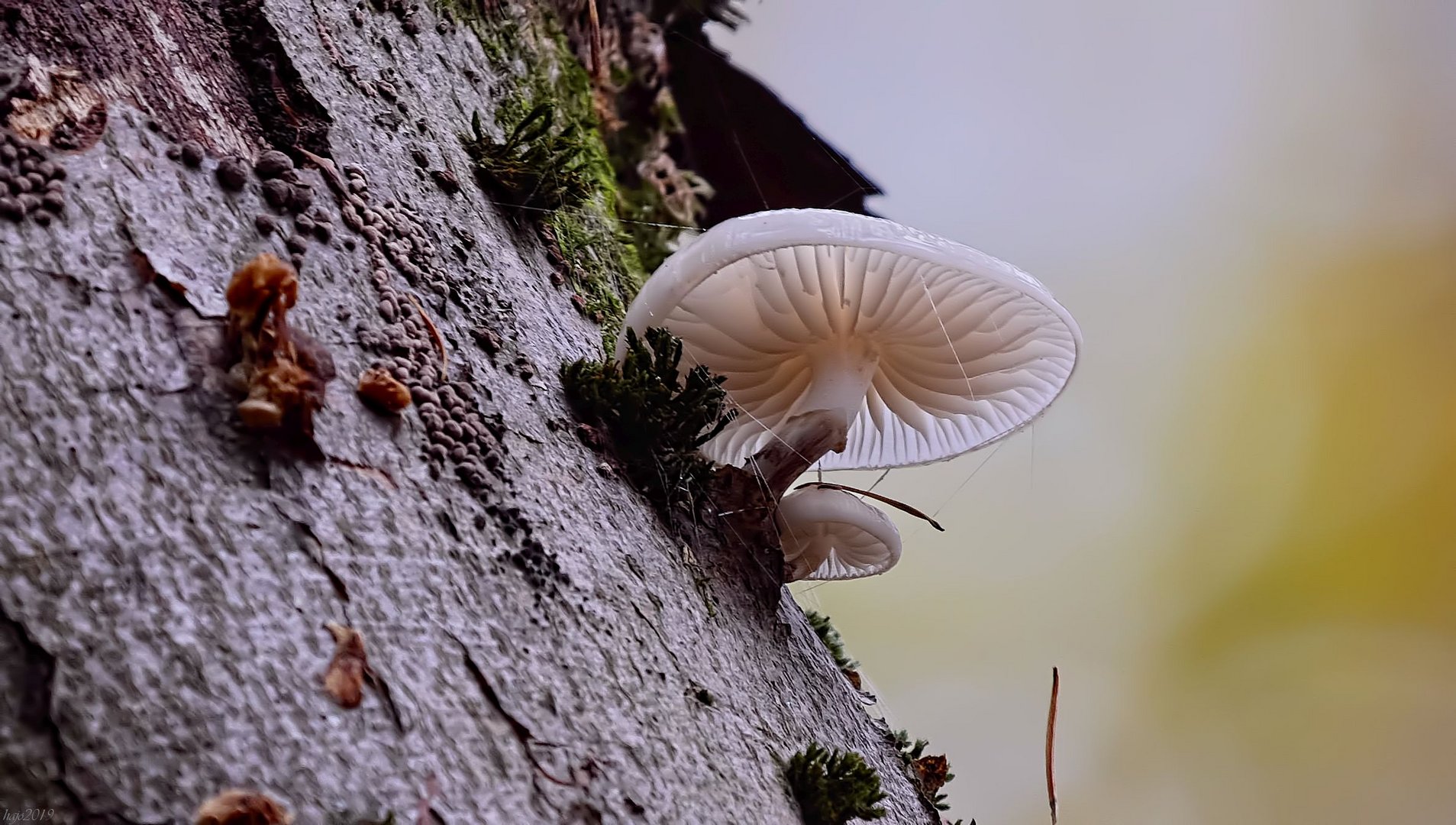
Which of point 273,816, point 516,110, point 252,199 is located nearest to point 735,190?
point 516,110

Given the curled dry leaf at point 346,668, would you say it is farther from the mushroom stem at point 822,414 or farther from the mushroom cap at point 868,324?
the mushroom stem at point 822,414

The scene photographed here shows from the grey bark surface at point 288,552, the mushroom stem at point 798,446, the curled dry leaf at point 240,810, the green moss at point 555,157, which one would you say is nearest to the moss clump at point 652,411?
the grey bark surface at point 288,552

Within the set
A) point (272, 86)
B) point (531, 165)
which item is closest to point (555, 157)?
point (531, 165)

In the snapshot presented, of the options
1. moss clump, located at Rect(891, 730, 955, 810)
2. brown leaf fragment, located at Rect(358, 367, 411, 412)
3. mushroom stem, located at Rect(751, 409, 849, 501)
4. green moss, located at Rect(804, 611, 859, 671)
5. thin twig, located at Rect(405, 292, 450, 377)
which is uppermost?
mushroom stem, located at Rect(751, 409, 849, 501)

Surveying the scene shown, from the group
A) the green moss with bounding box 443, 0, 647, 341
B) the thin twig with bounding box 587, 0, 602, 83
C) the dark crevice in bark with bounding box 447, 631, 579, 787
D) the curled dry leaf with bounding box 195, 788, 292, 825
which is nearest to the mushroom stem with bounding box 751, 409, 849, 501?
the green moss with bounding box 443, 0, 647, 341

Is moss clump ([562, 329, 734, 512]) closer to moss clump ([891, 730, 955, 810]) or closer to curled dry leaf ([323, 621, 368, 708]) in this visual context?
curled dry leaf ([323, 621, 368, 708])

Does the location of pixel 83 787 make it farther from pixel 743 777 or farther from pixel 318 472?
pixel 743 777

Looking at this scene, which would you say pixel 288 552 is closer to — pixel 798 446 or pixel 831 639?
pixel 798 446
